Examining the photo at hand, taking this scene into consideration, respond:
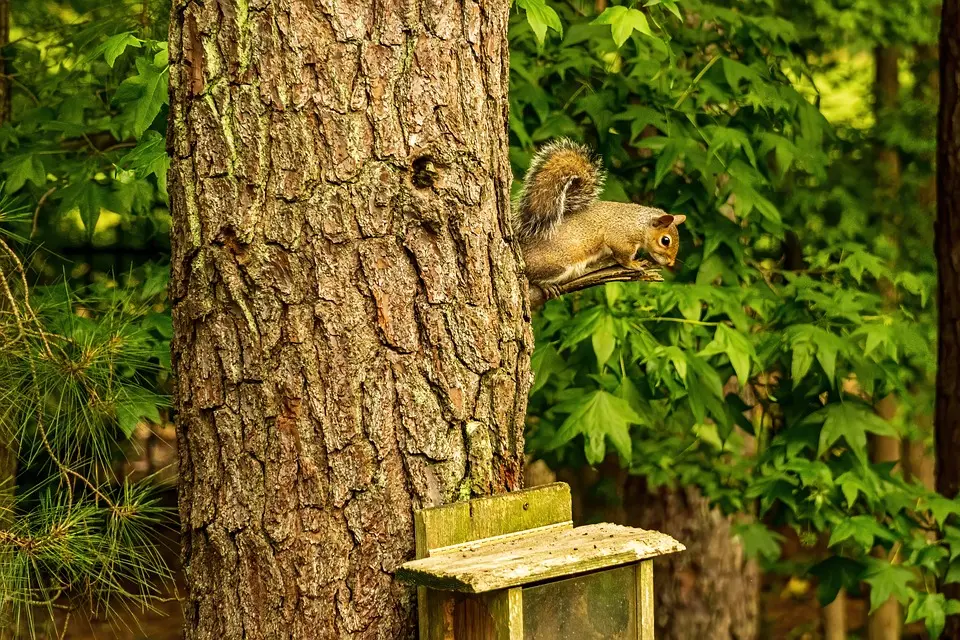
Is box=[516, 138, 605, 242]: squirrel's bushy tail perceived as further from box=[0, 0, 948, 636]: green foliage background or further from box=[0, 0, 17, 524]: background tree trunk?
box=[0, 0, 17, 524]: background tree trunk

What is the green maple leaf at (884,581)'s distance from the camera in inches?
135

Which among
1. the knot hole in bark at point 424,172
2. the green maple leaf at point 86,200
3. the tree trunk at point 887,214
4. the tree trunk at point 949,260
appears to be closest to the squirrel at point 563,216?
the knot hole in bark at point 424,172

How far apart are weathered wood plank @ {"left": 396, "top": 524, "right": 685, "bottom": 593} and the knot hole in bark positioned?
23.7 inches

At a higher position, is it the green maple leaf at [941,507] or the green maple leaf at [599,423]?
the green maple leaf at [599,423]

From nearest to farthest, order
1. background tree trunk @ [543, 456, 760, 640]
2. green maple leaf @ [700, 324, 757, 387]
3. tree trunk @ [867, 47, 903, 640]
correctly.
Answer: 1. green maple leaf @ [700, 324, 757, 387]
2. background tree trunk @ [543, 456, 760, 640]
3. tree trunk @ [867, 47, 903, 640]

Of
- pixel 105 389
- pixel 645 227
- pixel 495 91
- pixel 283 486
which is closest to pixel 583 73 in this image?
pixel 645 227

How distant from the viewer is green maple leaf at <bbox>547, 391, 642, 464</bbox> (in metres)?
2.91

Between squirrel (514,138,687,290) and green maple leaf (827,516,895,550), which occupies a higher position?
squirrel (514,138,687,290)

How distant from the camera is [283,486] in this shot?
5.91 ft

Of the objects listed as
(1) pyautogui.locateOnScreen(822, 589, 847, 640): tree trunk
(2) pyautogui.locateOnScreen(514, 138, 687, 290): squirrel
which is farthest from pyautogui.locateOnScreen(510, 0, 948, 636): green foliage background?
(1) pyautogui.locateOnScreen(822, 589, 847, 640): tree trunk

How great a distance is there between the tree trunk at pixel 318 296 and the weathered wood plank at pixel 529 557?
4.6 inches

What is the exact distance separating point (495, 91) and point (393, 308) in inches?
17.2

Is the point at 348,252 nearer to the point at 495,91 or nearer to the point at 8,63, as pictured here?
the point at 495,91

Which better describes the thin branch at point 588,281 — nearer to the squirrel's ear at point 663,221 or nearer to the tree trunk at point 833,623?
the squirrel's ear at point 663,221
